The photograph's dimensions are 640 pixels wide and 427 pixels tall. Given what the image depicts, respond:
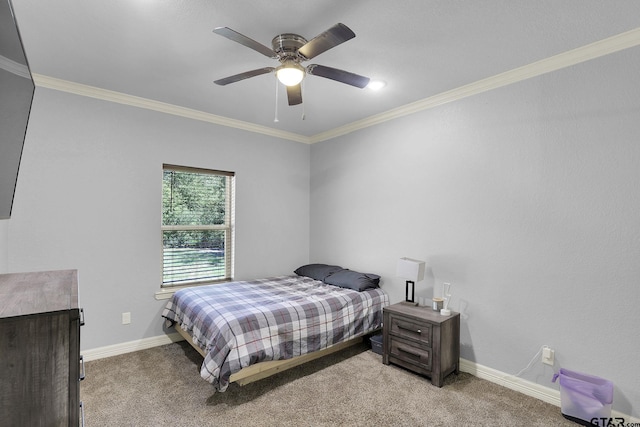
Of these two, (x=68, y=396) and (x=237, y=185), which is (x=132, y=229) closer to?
(x=237, y=185)

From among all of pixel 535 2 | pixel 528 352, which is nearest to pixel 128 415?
pixel 528 352

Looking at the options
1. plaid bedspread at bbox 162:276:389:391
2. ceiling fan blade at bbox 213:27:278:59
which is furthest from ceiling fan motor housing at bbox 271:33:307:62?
plaid bedspread at bbox 162:276:389:391

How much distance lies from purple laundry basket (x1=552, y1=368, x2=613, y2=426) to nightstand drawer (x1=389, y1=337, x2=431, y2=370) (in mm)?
901

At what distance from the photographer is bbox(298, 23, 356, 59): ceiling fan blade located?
1634mm

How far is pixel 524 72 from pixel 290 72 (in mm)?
1875

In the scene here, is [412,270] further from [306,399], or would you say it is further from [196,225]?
[196,225]

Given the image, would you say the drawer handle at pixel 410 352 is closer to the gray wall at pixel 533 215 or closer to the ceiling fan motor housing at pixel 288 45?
the gray wall at pixel 533 215

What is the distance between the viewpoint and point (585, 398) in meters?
2.09

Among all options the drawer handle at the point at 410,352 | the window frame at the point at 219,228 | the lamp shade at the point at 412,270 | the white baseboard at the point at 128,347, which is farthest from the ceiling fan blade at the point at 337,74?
the white baseboard at the point at 128,347

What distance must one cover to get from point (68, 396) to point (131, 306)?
2.53m

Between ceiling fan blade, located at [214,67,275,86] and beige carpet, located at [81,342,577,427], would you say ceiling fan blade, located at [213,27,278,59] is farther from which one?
beige carpet, located at [81,342,577,427]

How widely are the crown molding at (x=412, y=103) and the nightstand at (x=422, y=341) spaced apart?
2004 mm

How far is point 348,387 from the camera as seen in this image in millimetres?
2604

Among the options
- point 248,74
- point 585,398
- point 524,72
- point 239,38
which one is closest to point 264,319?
point 248,74
